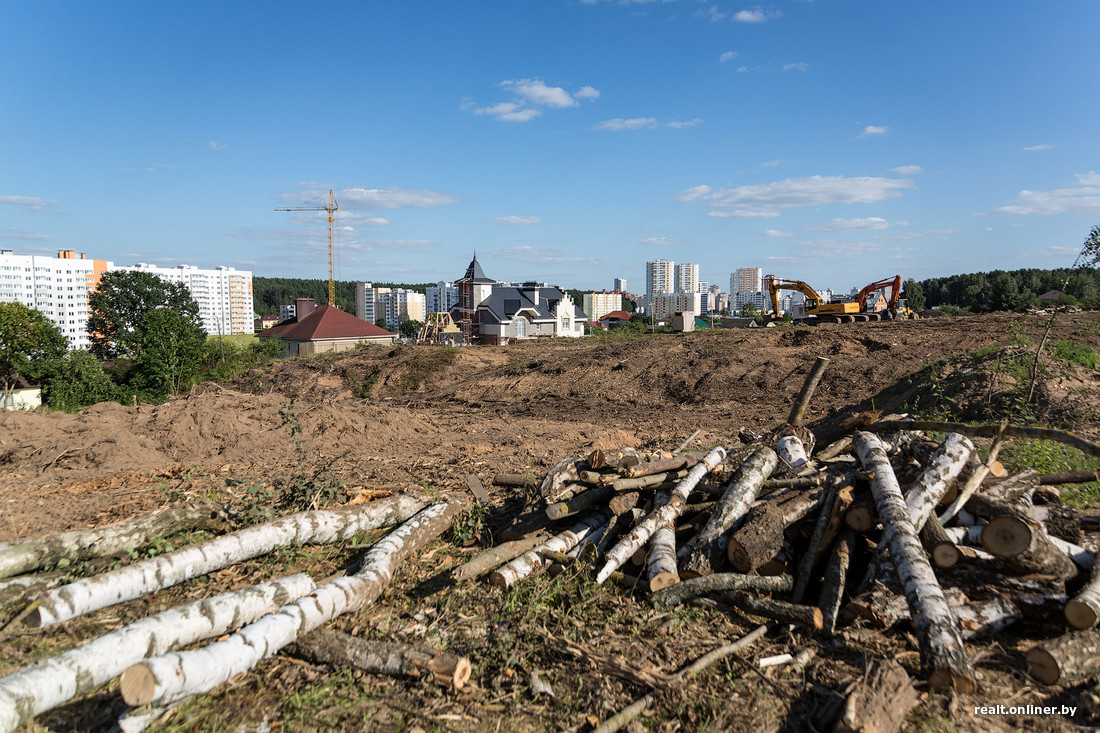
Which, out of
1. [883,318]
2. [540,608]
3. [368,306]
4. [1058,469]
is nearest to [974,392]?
[1058,469]

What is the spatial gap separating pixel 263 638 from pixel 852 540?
12.9ft

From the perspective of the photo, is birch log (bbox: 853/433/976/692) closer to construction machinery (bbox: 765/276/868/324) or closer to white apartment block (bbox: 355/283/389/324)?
construction machinery (bbox: 765/276/868/324)

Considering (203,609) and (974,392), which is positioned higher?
(974,392)

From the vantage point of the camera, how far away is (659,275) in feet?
623

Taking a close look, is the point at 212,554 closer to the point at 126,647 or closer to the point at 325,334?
the point at 126,647

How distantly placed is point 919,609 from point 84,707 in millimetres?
4625

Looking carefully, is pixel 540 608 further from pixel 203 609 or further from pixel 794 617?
pixel 203 609

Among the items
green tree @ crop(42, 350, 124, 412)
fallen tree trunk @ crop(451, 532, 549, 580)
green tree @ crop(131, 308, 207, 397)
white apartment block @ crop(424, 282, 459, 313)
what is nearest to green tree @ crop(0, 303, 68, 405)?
green tree @ crop(42, 350, 124, 412)

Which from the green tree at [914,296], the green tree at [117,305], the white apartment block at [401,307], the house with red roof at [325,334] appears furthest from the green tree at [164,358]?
the white apartment block at [401,307]

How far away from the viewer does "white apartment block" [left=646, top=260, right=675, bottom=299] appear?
18862 cm

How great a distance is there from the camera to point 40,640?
12.7 feet

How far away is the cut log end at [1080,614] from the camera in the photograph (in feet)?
11.2

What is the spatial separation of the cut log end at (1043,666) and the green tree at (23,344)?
4493 cm

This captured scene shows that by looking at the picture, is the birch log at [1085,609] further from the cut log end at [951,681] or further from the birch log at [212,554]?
the birch log at [212,554]
